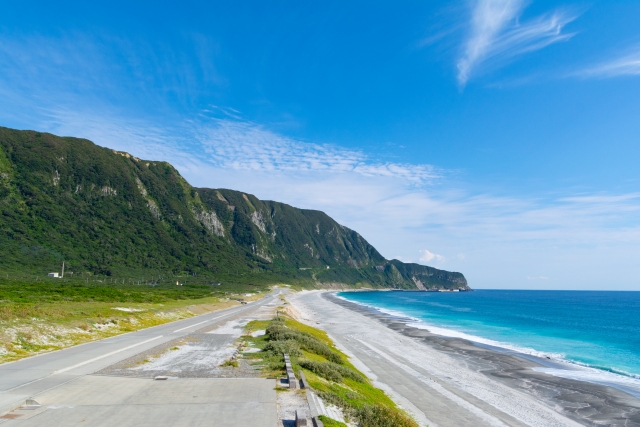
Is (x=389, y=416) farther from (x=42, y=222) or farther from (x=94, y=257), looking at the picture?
(x=42, y=222)

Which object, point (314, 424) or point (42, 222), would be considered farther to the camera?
point (42, 222)

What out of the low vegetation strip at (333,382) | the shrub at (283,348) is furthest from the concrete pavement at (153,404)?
the shrub at (283,348)

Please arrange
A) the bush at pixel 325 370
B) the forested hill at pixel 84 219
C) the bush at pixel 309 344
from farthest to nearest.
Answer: the forested hill at pixel 84 219
the bush at pixel 309 344
the bush at pixel 325 370

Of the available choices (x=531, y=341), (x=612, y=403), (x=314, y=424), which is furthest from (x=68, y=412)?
(x=531, y=341)

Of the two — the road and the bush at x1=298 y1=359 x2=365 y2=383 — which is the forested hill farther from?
the bush at x1=298 y1=359 x2=365 y2=383

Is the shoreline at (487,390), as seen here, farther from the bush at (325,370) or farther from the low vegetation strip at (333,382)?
the bush at (325,370)

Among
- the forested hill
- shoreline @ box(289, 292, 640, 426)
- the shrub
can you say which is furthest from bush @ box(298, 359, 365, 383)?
the forested hill

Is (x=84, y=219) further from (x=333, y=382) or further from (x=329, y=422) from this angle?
(x=329, y=422)
